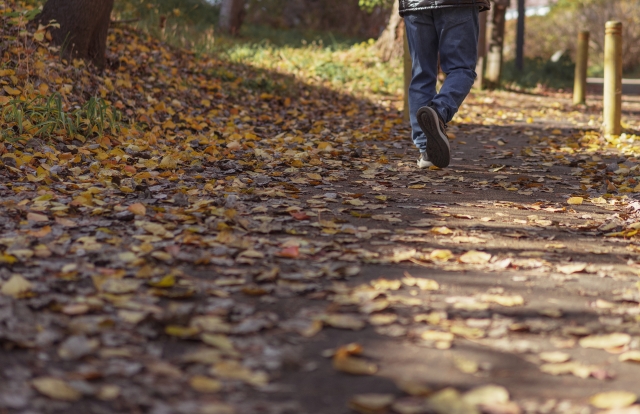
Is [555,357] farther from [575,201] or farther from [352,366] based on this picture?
[575,201]

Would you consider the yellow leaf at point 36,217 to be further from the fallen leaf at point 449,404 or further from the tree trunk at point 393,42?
the tree trunk at point 393,42

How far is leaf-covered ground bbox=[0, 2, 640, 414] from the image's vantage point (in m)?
1.87

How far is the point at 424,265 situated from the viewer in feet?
9.50

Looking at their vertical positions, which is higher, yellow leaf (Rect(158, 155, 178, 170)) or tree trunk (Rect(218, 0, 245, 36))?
tree trunk (Rect(218, 0, 245, 36))

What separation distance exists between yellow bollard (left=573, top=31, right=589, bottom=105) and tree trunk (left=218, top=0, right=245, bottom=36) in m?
7.30

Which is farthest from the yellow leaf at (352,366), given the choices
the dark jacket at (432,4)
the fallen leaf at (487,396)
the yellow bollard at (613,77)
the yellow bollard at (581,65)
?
the yellow bollard at (581,65)

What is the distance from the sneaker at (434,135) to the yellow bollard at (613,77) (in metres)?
3.07

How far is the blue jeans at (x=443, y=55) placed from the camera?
4.74 m

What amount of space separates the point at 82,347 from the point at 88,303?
333 millimetres

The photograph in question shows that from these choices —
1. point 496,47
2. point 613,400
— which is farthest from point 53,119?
point 496,47

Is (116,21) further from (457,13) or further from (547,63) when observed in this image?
(547,63)

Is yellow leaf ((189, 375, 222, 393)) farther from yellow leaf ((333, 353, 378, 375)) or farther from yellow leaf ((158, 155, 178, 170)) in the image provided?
yellow leaf ((158, 155, 178, 170))

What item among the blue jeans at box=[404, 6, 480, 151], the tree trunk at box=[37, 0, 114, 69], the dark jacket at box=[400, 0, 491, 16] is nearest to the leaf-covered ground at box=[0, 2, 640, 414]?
the blue jeans at box=[404, 6, 480, 151]

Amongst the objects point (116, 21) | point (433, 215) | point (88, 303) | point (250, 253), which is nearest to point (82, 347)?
point (88, 303)
